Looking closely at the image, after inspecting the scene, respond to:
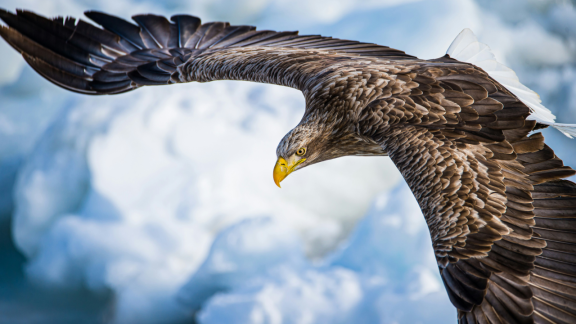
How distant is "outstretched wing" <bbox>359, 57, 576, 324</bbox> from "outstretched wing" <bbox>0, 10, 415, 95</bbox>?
1.64 meters

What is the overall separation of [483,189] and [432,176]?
410 mm

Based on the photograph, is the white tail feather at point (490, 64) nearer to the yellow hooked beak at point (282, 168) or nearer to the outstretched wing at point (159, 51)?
the outstretched wing at point (159, 51)

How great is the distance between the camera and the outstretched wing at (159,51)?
6.32 metres

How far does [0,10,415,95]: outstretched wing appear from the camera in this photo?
20.7 ft

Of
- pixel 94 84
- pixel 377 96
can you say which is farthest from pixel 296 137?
pixel 94 84

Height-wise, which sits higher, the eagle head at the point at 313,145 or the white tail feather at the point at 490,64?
the white tail feather at the point at 490,64

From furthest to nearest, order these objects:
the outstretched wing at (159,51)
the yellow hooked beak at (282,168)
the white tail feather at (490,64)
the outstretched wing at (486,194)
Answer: the outstretched wing at (159,51)
the white tail feather at (490,64)
the yellow hooked beak at (282,168)
the outstretched wing at (486,194)

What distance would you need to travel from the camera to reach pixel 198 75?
6684 mm

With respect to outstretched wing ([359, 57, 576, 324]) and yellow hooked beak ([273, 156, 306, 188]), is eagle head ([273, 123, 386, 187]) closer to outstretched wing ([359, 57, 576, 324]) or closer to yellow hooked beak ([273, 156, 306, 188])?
yellow hooked beak ([273, 156, 306, 188])

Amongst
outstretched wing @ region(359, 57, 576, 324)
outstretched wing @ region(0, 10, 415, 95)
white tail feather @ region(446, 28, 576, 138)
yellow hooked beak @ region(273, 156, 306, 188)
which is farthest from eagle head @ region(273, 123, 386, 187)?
white tail feather @ region(446, 28, 576, 138)

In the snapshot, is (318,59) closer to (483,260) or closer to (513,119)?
(513,119)

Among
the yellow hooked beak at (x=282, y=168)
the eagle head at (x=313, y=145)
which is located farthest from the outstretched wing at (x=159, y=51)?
the yellow hooked beak at (x=282, y=168)

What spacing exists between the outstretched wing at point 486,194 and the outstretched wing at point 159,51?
5.38 feet

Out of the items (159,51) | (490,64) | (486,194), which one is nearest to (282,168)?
(486,194)
